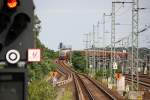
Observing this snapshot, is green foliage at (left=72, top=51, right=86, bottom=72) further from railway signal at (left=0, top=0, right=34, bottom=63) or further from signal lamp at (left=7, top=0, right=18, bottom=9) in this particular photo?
signal lamp at (left=7, top=0, right=18, bottom=9)

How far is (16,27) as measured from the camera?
7.09 meters

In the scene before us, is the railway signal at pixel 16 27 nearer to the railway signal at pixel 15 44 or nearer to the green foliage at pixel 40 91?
the railway signal at pixel 15 44

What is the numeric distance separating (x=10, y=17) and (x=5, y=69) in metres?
0.69

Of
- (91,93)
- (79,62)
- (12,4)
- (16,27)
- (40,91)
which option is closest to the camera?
(12,4)

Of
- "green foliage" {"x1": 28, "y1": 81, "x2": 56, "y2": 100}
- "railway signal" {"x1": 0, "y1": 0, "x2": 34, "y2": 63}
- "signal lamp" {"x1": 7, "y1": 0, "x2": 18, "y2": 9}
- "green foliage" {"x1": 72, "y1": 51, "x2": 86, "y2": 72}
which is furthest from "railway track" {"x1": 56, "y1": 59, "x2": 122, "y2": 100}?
"green foliage" {"x1": 72, "y1": 51, "x2": 86, "y2": 72}

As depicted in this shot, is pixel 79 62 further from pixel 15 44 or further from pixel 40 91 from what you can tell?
pixel 15 44

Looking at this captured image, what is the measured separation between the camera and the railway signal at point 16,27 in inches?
276

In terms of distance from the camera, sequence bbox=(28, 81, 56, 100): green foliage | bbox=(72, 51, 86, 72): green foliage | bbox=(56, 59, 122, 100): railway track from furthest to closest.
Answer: bbox=(72, 51, 86, 72): green foliage < bbox=(56, 59, 122, 100): railway track < bbox=(28, 81, 56, 100): green foliage

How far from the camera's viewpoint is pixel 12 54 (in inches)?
278

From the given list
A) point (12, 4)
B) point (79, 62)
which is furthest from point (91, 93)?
point (79, 62)

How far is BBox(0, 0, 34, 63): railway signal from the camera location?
23.0 feet

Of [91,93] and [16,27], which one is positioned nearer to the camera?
[16,27]

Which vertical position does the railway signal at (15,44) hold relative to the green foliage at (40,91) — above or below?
above

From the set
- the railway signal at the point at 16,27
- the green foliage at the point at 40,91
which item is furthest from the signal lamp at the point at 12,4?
the green foliage at the point at 40,91
